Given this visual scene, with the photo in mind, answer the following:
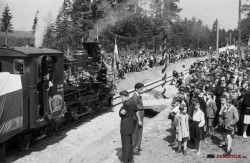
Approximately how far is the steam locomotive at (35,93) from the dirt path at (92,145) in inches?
14.8

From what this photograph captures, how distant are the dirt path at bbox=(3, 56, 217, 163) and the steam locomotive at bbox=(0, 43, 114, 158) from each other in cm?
38

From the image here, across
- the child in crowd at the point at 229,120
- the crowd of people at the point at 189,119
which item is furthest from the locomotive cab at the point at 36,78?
the child in crowd at the point at 229,120

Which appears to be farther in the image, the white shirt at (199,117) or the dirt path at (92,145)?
the dirt path at (92,145)

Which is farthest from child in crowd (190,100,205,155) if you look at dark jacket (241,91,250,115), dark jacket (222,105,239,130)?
dark jacket (241,91,250,115)

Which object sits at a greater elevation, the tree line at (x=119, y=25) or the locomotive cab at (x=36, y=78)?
the tree line at (x=119, y=25)

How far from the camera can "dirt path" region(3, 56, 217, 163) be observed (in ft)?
28.2

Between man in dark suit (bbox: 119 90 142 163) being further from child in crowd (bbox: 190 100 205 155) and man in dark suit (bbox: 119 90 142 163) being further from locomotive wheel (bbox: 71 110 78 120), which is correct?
locomotive wheel (bbox: 71 110 78 120)

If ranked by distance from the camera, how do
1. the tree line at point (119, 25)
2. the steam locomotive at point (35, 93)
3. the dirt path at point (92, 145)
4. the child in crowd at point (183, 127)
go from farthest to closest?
the tree line at point (119, 25) → the dirt path at point (92, 145) → the child in crowd at point (183, 127) → the steam locomotive at point (35, 93)

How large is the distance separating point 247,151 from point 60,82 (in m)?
5.63

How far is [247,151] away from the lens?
842 cm

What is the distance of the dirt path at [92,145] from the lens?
28.2 feet

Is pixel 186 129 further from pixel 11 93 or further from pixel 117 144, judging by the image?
pixel 11 93

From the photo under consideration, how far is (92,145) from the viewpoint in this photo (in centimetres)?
1016

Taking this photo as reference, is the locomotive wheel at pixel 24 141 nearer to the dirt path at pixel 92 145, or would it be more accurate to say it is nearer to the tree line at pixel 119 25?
the dirt path at pixel 92 145
